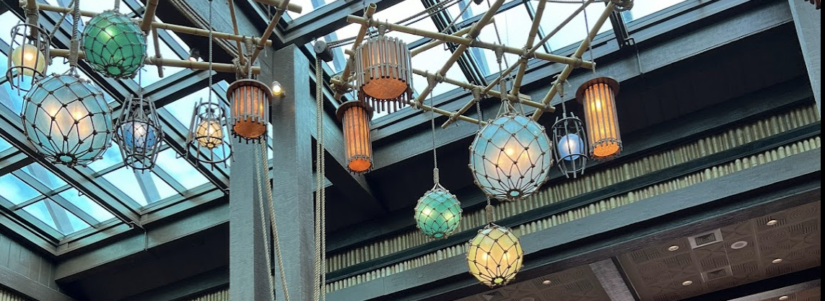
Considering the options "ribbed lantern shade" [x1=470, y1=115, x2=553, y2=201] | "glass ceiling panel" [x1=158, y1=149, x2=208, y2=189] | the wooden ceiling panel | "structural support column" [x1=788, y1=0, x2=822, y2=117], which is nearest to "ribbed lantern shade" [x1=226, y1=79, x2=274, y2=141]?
"ribbed lantern shade" [x1=470, y1=115, x2=553, y2=201]

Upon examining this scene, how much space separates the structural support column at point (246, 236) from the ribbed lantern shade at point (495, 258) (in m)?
1.90

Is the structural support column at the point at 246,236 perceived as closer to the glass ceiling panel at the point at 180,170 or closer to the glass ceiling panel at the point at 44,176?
the glass ceiling panel at the point at 180,170

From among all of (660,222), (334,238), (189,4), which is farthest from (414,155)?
(189,4)

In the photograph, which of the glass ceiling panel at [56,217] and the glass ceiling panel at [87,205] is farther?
the glass ceiling panel at [56,217]

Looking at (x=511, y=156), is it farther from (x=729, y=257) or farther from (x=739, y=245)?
(x=729, y=257)

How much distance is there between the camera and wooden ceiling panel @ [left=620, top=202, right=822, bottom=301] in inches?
376

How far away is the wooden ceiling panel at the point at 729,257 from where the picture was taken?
376 inches

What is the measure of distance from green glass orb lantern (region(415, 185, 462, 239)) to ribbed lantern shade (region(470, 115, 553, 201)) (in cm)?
116

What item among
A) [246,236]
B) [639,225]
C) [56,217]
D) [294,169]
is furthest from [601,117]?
[56,217]

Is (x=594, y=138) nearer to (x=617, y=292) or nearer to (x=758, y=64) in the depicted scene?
(x=758, y=64)

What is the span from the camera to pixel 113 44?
4.48m

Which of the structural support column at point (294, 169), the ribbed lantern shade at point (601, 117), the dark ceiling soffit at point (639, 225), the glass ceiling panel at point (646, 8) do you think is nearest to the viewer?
the ribbed lantern shade at point (601, 117)

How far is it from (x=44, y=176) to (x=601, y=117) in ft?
23.3

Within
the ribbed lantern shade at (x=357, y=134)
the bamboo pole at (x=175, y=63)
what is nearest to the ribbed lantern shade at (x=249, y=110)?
the bamboo pole at (x=175, y=63)
